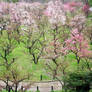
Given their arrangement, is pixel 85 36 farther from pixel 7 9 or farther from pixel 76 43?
pixel 7 9

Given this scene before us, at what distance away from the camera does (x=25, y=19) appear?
4653 cm

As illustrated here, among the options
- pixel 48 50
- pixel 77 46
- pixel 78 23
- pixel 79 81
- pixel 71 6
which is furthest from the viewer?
pixel 71 6

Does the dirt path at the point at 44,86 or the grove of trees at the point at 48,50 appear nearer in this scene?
the grove of trees at the point at 48,50

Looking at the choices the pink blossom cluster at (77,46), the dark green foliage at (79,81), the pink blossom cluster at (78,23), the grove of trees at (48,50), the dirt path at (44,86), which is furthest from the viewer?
the pink blossom cluster at (78,23)

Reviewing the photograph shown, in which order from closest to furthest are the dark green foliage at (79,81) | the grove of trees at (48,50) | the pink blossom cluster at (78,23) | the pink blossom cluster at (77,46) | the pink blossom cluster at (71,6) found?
1. the dark green foliage at (79,81)
2. the grove of trees at (48,50)
3. the pink blossom cluster at (77,46)
4. the pink blossom cluster at (78,23)
5. the pink blossom cluster at (71,6)

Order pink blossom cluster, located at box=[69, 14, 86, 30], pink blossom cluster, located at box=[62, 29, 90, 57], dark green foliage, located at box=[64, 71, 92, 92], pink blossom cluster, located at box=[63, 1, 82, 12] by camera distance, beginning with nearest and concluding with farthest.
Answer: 1. dark green foliage, located at box=[64, 71, 92, 92]
2. pink blossom cluster, located at box=[62, 29, 90, 57]
3. pink blossom cluster, located at box=[69, 14, 86, 30]
4. pink blossom cluster, located at box=[63, 1, 82, 12]

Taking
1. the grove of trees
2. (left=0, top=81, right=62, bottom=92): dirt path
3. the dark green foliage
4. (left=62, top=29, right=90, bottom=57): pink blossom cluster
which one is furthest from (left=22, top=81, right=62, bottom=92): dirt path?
(left=62, top=29, right=90, bottom=57): pink blossom cluster

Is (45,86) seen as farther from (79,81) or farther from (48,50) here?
(48,50)

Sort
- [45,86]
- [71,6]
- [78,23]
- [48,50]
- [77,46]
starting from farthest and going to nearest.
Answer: [71,6] < [78,23] < [77,46] < [48,50] < [45,86]

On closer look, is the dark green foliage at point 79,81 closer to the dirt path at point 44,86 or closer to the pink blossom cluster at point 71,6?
the dirt path at point 44,86

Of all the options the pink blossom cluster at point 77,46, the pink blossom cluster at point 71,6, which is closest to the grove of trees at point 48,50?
the pink blossom cluster at point 77,46

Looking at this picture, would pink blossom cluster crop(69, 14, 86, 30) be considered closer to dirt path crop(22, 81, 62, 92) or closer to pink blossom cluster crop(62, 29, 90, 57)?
pink blossom cluster crop(62, 29, 90, 57)

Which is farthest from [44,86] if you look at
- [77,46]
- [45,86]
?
[77,46]

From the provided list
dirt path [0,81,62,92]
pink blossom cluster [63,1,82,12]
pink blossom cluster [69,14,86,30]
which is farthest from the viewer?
pink blossom cluster [63,1,82,12]
